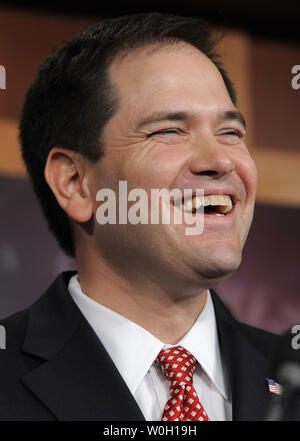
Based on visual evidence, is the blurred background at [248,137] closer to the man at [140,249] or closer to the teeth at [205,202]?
the man at [140,249]

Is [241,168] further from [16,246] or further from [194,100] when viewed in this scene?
[16,246]

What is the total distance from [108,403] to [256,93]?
1.17 meters

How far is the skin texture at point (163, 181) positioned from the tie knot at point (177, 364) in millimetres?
35

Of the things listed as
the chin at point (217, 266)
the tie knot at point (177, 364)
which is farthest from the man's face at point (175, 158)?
the tie knot at point (177, 364)

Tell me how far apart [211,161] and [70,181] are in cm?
26

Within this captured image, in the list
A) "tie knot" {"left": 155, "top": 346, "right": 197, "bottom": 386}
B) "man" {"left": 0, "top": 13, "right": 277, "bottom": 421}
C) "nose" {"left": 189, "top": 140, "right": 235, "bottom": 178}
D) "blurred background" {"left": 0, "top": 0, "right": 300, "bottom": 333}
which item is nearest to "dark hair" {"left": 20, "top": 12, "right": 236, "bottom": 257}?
"man" {"left": 0, "top": 13, "right": 277, "bottom": 421}

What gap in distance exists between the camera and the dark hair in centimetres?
117

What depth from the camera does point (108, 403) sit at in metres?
1.01

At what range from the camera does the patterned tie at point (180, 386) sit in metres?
1.01

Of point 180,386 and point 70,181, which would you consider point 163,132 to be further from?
point 180,386

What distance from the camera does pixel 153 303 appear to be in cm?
112

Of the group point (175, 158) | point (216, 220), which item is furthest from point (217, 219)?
point (175, 158)

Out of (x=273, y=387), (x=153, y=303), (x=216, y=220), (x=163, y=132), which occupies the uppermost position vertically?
(x=163, y=132)

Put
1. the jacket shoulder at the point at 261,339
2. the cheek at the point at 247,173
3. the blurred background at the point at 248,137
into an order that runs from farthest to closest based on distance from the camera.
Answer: the blurred background at the point at 248,137 → the jacket shoulder at the point at 261,339 → the cheek at the point at 247,173
